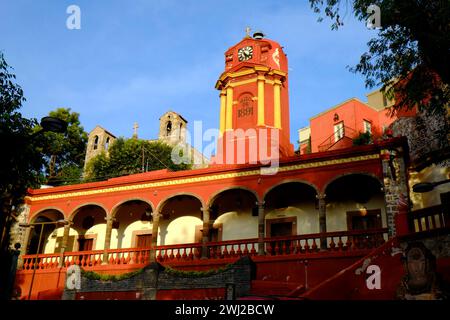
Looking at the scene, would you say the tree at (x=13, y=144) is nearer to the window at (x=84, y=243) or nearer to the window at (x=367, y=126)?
the window at (x=84, y=243)

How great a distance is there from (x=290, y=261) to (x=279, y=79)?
13446 mm

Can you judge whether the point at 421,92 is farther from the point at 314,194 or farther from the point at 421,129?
the point at 421,129

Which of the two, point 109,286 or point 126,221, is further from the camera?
point 126,221

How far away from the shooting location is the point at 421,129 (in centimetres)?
2241

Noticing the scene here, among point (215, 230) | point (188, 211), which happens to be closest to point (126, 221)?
point (188, 211)

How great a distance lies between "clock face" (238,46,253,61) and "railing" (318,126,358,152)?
26.2 feet

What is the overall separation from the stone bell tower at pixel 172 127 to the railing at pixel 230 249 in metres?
29.2

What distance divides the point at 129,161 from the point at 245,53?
47.8ft

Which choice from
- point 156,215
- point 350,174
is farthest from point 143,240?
point 350,174

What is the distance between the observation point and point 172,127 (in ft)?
169

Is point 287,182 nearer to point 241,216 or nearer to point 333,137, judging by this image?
point 241,216

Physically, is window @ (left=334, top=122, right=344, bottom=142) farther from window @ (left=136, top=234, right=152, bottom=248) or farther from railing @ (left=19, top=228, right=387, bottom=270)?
window @ (left=136, top=234, right=152, bottom=248)

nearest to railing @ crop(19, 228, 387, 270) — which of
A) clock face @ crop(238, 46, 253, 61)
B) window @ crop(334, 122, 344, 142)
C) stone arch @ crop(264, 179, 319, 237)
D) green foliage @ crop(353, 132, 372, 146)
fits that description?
stone arch @ crop(264, 179, 319, 237)

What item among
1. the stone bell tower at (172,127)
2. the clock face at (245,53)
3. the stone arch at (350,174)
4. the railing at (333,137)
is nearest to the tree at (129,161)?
the stone bell tower at (172,127)
